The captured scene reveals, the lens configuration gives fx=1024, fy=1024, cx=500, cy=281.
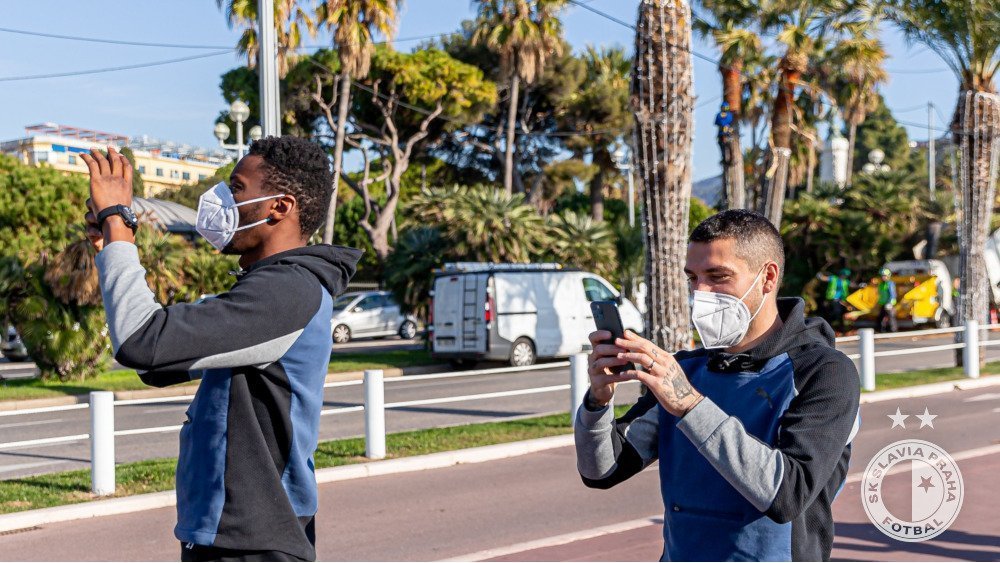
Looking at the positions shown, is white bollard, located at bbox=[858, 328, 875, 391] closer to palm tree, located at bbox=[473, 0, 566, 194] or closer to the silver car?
the silver car

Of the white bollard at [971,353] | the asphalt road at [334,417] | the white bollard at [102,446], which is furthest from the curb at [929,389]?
the white bollard at [102,446]

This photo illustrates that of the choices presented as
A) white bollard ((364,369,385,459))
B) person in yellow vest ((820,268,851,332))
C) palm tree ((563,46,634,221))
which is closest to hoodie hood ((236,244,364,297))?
Result: white bollard ((364,369,385,459))

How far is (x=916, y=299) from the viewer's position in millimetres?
29266

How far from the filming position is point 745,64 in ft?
82.6

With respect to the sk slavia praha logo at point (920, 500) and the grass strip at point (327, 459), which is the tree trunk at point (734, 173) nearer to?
the grass strip at point (327, 459)

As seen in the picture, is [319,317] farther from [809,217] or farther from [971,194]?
[809,217]

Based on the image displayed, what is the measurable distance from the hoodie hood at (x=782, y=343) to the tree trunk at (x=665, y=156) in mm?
9952

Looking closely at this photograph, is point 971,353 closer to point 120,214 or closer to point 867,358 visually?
point 867,358

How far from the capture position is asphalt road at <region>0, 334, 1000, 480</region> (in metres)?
11.1

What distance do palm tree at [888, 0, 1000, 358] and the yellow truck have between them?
35.5 ft

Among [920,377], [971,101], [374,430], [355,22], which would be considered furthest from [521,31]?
[374,430]

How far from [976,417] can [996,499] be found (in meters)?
5.26

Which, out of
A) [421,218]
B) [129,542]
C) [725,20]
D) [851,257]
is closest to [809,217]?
[851,257]

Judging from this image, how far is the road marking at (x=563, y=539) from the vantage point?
256 inches
